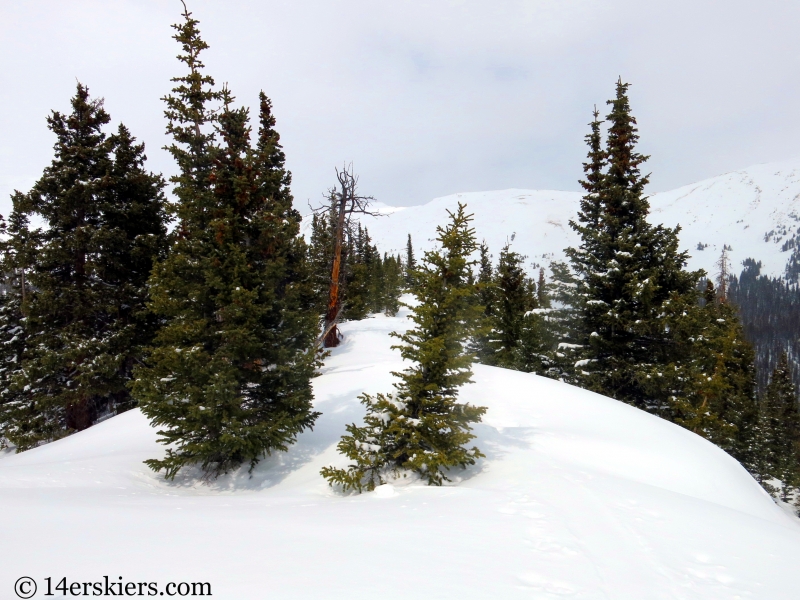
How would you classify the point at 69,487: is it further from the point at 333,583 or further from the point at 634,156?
the point at 634,156

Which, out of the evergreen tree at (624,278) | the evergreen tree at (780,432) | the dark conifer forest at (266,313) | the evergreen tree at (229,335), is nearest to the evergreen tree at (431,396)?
the dark conifer forest at (266,313)

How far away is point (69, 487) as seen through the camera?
25.5 ft

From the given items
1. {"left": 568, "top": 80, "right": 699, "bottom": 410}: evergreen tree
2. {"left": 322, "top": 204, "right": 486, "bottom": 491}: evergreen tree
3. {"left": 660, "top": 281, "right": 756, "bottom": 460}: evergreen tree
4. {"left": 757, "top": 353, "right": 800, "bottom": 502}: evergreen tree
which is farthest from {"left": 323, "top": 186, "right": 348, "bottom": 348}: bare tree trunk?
{"left": 757, "top": 353, "right": 800, "bottom": 502}: evergreen tree

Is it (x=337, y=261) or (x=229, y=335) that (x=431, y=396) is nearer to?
(x=229, y=335)

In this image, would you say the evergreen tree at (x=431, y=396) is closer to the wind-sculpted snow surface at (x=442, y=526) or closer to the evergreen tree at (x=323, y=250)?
the wind-sculpted snow surface at (x=442, y=526)

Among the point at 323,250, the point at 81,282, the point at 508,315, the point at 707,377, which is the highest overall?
the point at 323,250

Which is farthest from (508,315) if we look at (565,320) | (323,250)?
(323,250)

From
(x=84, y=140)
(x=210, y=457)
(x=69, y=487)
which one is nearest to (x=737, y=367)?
(x=210, y=457)

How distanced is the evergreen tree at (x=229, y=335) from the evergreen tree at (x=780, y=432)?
3808 cm

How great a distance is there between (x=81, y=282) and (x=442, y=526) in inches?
723

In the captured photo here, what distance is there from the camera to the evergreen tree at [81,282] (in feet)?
52.2

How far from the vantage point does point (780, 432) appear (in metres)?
33.4

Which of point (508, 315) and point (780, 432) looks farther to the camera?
point (780, 432)

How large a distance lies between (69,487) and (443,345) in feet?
25.4
